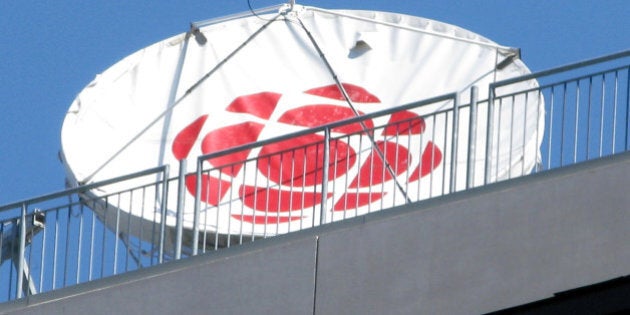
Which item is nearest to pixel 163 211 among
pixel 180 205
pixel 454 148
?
pixel 180 205

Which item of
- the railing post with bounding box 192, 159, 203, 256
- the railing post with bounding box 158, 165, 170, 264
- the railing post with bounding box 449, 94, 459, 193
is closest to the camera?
the railing post with bounding box 449, 94, 459, 193

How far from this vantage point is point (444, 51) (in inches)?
1014

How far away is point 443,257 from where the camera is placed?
1794 centimetres

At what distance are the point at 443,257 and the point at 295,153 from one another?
23.2ft

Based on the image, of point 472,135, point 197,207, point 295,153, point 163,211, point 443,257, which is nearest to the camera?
point 443,257

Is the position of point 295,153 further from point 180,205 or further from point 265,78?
point 180,205

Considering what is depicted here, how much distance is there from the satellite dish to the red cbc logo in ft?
0.08

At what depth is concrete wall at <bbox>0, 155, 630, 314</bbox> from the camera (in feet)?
57.9

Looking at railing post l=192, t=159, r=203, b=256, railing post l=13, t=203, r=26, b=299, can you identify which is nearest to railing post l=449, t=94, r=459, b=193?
railing post l=192, t=159, r=203, b=256

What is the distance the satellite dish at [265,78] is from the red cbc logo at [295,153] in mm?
23

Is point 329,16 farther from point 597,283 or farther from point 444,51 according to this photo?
point 597,283

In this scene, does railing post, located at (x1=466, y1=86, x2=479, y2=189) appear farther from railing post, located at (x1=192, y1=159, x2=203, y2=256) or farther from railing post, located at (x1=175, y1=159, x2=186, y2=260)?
railing post, located at (x1=175, y1=159, x2=186, y2=260)

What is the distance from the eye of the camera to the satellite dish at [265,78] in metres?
25.0

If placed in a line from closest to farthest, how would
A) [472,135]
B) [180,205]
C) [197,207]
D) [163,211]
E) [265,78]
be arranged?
[472,135], [163,211], [180,205], [197,207], [265,78]
